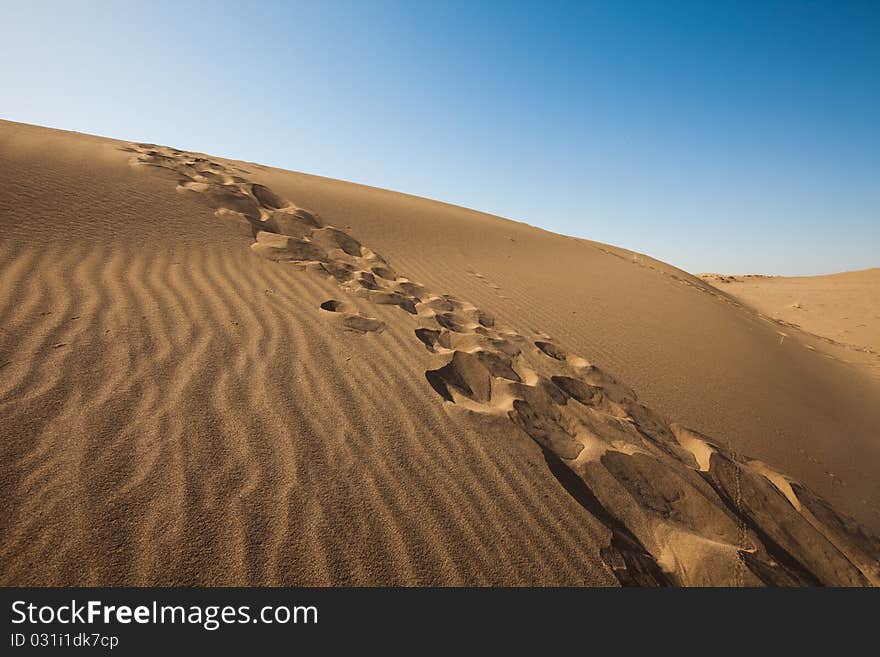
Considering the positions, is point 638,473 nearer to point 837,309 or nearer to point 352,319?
point 352,319

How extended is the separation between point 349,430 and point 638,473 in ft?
5.28

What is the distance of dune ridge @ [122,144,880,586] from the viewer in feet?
5.91

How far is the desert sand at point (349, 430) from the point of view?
1374 mm

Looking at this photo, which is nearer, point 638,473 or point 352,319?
point 638,473

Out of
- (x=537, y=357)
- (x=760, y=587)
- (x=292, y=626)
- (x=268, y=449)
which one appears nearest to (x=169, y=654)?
(x=292, y=626)

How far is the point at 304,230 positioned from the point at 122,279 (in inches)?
98.3

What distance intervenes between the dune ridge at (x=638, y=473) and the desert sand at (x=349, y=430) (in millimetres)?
18

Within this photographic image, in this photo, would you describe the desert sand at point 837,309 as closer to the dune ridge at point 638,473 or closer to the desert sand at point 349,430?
the desert sand at point 349,430

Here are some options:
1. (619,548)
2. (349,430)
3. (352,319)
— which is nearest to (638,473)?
(619,548)

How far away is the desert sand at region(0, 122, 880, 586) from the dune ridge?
0.02m

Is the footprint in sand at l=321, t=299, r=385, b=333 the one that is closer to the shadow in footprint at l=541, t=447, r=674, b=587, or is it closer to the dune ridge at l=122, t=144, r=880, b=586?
the dune ridge at l=122, t=144, r=880, b=586

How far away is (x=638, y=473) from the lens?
221cm

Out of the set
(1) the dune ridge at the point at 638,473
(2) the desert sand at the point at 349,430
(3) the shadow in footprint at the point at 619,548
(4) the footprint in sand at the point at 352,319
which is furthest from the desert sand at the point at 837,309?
(4) the footprint in sand at the point at 352,319

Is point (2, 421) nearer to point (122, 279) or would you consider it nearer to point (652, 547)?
point (122, 279)
